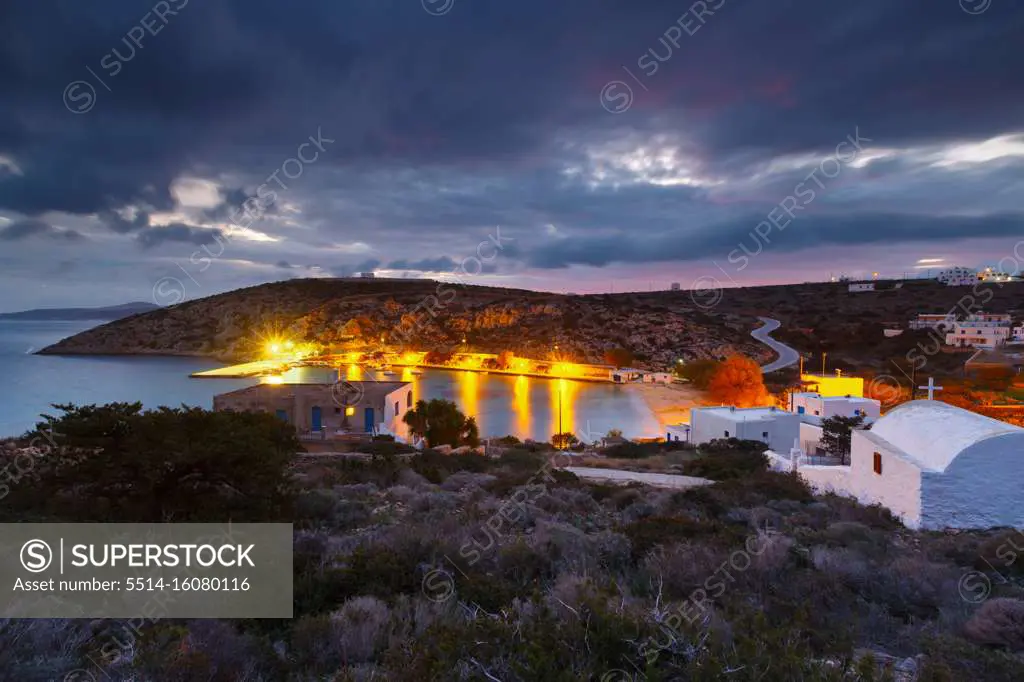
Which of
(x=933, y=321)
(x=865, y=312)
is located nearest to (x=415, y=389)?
(x=933, y=321)

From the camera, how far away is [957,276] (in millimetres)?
112375

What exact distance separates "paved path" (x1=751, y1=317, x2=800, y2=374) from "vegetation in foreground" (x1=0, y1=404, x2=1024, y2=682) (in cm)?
4506

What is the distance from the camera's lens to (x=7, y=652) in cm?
236

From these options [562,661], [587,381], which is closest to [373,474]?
[562,661]

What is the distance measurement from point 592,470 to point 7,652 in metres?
13.8

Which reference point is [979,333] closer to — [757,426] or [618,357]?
[618,357]

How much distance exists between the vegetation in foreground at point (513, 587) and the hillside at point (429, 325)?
182ft

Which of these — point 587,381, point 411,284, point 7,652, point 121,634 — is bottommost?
point 587,381

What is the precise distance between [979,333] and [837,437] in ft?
187

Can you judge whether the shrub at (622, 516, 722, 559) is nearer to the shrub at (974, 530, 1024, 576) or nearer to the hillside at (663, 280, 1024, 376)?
the shrub at (974, 530, 1024, 576)

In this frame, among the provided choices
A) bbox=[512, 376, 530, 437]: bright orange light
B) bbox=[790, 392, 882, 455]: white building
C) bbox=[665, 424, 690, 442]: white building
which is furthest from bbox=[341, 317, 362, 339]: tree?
bbox=[790, 392, 882, 455]: white building

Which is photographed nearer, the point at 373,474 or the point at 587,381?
the point at 373,474

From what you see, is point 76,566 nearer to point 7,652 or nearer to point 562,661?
point 7,652

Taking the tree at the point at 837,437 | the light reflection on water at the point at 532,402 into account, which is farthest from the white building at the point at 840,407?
the light reflection on water at the point at 532,402
